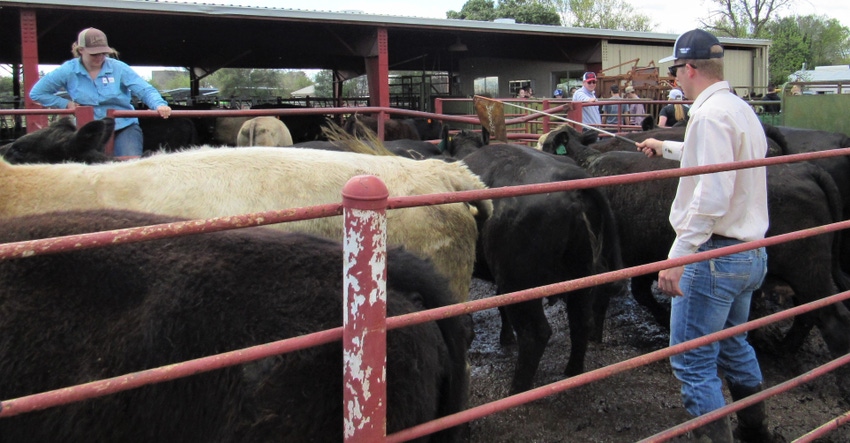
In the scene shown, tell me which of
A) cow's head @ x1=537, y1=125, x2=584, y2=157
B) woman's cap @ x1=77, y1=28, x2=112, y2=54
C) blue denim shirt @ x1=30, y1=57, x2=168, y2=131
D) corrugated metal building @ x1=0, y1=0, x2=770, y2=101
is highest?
corrugated metal building @ x1=0, y1=0, x2=770, y2=101

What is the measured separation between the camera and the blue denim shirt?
5.43 meters

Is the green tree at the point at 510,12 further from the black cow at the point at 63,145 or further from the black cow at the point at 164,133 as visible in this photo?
the black cow at the point at 63,145

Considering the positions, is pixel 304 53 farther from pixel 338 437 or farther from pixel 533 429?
pixel 338 437

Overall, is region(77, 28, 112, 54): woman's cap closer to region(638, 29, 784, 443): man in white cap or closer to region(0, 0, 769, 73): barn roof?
region(638, 29, 784, 443): man in white cap

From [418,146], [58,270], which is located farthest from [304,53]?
[58,270]

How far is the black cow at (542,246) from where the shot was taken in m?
4.58

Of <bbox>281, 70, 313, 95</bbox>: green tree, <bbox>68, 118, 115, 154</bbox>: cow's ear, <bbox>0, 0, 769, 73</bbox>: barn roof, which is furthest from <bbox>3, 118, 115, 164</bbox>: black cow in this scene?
<bbox>281, 70, 313, 95</bbox>: green tree

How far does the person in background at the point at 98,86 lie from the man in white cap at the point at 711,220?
13.6 feet

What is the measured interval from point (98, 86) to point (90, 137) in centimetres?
111

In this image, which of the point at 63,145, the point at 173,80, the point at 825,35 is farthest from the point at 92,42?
the point at 173,80

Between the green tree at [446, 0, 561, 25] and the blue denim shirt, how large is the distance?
126 ft

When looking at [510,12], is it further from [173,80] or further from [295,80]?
[173,80]

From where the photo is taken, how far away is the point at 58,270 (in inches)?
74.0

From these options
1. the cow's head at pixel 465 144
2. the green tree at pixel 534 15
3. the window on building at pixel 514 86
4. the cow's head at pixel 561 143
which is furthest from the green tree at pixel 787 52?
the cow's head at pixel 465 144
